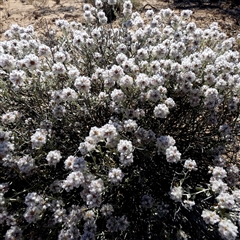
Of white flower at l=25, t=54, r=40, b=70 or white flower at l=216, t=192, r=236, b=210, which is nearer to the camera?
white flower at l=216, t=192, r=236, b=210

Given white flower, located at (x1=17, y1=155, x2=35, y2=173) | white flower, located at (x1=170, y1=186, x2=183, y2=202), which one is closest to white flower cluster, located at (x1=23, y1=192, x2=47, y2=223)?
white flower, located at (x1=17, y1=155, x2=35, y2=173)

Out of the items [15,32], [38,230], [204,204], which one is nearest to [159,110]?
[204,204]

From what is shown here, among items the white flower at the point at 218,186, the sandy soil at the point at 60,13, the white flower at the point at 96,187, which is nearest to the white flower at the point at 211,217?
the white flower at the point at 218,186

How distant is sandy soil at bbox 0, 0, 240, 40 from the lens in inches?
279

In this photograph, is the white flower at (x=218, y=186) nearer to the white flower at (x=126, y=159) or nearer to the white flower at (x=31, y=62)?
the white flower at (x=126, y=159)

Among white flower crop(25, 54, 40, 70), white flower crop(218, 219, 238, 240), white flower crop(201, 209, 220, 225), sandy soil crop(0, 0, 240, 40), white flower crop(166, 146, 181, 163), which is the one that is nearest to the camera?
white flower crop(218, 219, 238, 240)

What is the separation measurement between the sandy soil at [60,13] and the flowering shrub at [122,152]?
3.85 m

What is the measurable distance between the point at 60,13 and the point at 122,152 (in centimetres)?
714

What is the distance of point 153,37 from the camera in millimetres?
4078

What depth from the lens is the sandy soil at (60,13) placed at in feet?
23.3

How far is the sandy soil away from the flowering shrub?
12.6 ft

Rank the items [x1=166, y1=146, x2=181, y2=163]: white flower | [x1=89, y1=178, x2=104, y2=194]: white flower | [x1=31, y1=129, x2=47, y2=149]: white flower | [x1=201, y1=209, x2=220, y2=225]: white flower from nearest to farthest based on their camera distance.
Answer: [x1=201, y1=209, x2=220, y2=225]: white flower → [x1=89, y1=178, x2=104, y2=194]: white flower → [x1=166, y1=146, x2=181, y2=163]: white flower → [x1=31, y1=129, x2=47, y2=149]: white flower

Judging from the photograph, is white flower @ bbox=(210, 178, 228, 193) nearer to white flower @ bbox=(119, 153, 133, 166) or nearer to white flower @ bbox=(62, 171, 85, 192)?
white flower @ bbox=(119, 153, 133, 166)

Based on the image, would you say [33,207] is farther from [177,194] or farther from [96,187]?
[177,194]
